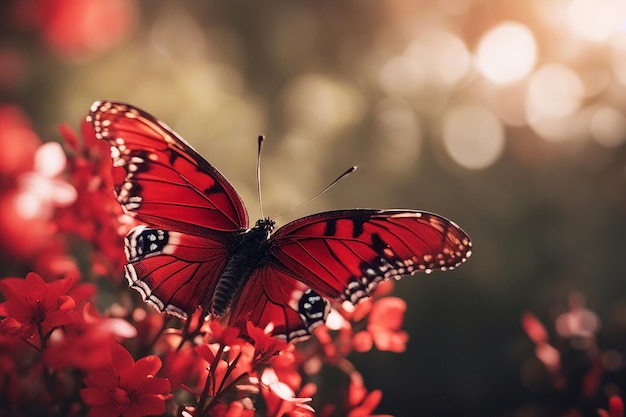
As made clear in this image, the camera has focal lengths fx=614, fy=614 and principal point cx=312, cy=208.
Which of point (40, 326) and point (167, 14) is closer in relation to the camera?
point (40, 326)

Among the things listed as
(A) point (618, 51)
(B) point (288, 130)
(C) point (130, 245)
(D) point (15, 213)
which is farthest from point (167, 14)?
(C) point (130, 245)

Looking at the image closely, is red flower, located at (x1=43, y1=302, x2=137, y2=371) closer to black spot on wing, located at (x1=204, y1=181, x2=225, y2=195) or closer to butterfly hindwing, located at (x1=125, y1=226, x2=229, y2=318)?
butterfly hindwing, located at (x1=125, y1=226, x2=229, y2=318)

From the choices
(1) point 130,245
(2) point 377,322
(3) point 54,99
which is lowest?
(2) point 377,322

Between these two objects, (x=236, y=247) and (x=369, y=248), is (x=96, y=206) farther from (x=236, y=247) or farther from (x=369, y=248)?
(x=369, y=248)

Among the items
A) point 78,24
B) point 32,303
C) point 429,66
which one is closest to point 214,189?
point 32,303

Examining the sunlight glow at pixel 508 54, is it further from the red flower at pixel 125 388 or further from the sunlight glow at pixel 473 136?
the red flower at pixel 125 388

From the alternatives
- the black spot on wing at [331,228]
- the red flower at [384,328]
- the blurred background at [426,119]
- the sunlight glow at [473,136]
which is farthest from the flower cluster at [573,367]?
the sunlight glow at [473,136]

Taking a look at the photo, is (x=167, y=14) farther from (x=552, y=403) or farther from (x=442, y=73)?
(x=552, y=403)
